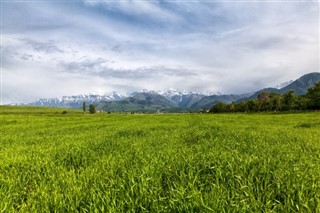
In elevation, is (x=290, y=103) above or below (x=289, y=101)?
below

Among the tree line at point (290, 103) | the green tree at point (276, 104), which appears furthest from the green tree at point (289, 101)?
the green tree at point (276, 104)

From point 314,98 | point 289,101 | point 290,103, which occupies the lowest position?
point 290,103

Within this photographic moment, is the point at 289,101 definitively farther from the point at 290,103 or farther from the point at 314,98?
the point at 314,98

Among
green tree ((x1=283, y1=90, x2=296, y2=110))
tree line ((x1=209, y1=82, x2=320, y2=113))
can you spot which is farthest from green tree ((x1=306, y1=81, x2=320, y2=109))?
green tree ((x1=283, y1=90, x2=296, y2=110))

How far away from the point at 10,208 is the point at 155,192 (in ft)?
8.92

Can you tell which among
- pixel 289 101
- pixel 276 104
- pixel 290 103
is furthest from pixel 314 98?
pixel 276 104

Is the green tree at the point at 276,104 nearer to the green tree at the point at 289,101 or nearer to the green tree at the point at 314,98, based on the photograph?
the green tree at the point at 289,101

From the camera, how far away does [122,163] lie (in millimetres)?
7949

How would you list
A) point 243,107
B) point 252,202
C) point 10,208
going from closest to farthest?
point 252,202
point 10,208
point 243,107

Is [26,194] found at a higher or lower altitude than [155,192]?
lower

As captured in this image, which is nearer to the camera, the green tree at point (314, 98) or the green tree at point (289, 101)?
the green tree at point (314, 98)

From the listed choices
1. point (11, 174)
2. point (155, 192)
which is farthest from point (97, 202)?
point (11, 174)

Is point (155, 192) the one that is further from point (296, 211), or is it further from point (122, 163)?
point (122, 163)

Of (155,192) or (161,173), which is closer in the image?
(155,192)
